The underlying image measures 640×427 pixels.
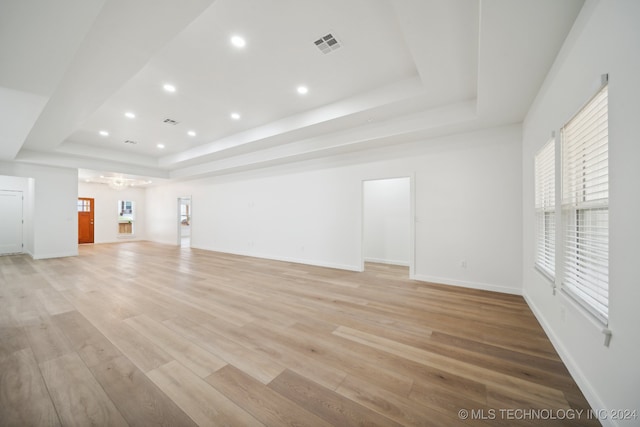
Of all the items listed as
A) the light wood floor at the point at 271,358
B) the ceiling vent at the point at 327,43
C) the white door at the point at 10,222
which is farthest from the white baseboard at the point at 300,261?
the white door at the point at 10,222

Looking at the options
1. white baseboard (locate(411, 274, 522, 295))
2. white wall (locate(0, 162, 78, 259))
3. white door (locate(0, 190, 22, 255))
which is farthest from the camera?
white door (locate(0, 190, 22, 255))

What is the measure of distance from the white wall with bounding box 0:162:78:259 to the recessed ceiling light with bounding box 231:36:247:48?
7.97 meters

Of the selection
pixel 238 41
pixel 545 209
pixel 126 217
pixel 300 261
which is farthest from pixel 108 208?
pixel 545 209

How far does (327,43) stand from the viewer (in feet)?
8.79

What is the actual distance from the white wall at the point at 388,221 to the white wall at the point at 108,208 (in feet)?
36.5

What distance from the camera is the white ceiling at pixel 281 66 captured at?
6.40ft

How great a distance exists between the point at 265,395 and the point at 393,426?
82 cm

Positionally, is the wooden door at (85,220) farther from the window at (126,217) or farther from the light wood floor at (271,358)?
the light wood floor at (271,358)

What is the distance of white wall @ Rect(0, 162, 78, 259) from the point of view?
6.58 meters

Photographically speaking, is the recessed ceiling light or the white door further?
the white door

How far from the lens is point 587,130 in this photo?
1.72 metres

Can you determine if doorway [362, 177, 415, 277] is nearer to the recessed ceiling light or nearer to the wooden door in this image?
the recessed ceiling light

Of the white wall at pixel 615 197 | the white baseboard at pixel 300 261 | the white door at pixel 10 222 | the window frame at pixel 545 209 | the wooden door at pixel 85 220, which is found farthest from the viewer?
the wooden door at pixel 85 220

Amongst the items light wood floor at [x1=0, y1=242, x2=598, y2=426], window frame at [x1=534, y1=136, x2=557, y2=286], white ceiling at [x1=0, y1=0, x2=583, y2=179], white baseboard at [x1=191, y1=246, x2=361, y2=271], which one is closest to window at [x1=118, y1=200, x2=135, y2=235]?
white ceiling at [x1=0, y1=0, x2=583, y2=179]
